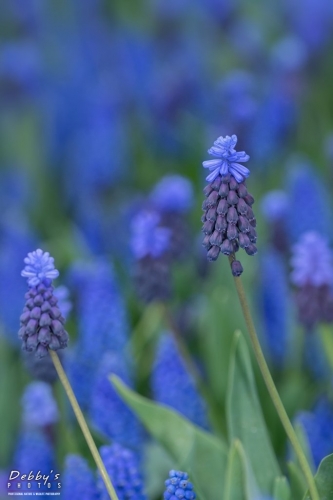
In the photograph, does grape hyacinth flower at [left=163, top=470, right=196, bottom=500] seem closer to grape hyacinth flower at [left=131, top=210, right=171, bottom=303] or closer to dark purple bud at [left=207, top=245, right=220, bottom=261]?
dark purple bud at [left=207, top=245, right=220, bottom=261]

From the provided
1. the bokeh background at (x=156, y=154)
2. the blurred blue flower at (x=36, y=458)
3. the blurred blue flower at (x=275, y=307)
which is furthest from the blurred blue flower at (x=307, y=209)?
the blurred blue flower at (x=36, y=458)

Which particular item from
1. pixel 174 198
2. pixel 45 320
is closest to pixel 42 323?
pixel 45 320

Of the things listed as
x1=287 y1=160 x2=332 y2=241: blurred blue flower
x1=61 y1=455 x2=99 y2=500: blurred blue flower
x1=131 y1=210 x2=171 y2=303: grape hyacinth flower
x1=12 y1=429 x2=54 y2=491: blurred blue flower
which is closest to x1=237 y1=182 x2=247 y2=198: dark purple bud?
x1=61 y1=455 x2=99 y2=500: blurred blue flower

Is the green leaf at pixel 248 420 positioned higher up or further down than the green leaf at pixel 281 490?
higher up

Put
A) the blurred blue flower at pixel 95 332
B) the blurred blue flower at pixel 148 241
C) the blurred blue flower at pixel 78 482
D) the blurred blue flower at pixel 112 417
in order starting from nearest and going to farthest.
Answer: the blurred blue flower at pixel 78 482 → the blurred blue flower at pixel 112 417 → the blurred blue flower at pixel 148 241 → the blurred blue flower at pixel 95 332

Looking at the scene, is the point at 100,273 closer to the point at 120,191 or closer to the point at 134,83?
the point at 120,191

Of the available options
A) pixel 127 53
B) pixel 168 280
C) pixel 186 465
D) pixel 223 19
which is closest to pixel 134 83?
pixel 127 53

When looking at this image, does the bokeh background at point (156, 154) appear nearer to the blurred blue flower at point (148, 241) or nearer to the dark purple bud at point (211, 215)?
the blurred blue flower at point (148, 241)
